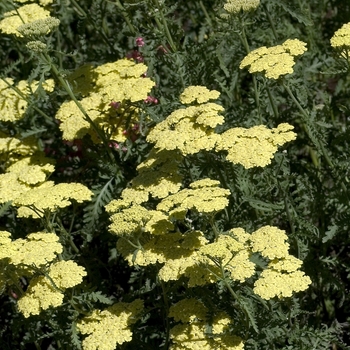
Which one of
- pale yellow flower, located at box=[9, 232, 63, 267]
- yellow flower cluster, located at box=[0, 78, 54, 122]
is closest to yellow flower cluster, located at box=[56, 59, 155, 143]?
yellow flower cluster, located at box=[0, 78, 54, 122]

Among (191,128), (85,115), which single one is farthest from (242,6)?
(85,115)

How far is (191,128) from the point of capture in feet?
14.6

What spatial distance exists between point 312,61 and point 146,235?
8.09 feet

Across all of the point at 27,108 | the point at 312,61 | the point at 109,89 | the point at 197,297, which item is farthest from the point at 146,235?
the point at 312,61

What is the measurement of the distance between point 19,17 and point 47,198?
1736 millimetres

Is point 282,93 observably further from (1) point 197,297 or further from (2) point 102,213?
(1) point 197,297

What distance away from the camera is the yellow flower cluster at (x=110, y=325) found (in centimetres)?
414

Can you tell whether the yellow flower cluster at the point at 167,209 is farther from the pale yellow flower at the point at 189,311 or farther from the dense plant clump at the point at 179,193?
the pale yellow flower at the point at 189,311

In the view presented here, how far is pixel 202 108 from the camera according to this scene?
4520mm

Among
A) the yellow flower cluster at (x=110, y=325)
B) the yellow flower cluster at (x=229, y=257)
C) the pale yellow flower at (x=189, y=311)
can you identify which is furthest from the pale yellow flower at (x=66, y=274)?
the yellow flower cluster at (x=229, y=257)

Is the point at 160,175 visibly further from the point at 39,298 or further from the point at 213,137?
the point at 39,298

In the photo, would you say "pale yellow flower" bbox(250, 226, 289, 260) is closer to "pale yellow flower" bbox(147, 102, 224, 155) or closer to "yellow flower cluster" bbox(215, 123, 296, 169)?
"yellow flower cluster" bbox(215, 123, 296, 169)

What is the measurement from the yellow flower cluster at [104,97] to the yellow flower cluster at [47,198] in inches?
24.8

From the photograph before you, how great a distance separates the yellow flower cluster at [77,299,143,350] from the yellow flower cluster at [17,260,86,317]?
0.23 metres
